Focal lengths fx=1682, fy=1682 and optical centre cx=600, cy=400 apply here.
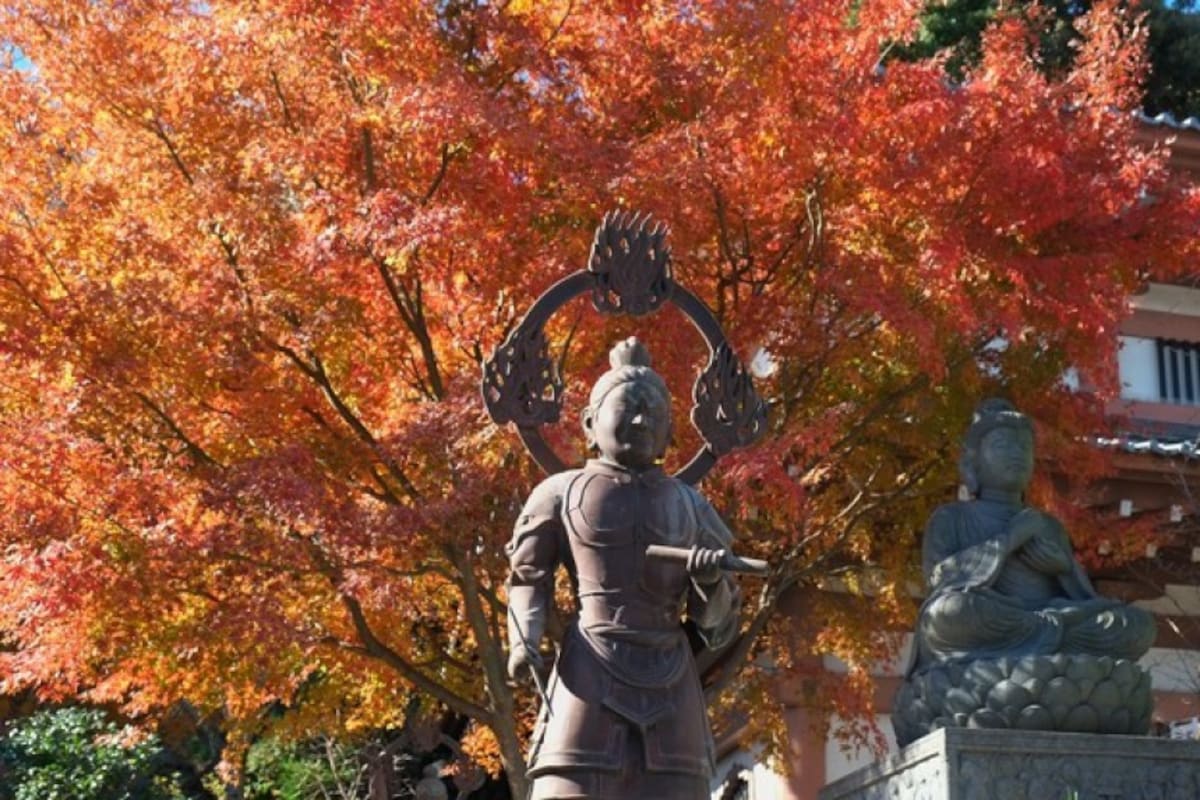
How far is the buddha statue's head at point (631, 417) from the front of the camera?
5465 mm

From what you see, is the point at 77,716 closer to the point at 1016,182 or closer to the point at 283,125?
the point at 283,125

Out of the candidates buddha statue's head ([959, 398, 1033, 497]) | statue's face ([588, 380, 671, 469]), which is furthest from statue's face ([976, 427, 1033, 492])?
statue's face ([588, 380, 671, 469])

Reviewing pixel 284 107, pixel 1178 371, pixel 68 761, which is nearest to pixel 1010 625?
pixel 284 107

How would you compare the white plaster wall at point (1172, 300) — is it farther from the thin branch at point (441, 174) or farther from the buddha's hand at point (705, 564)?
the buddha's hand at point (705, 564)

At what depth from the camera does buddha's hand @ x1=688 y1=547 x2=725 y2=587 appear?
5012 millimetres

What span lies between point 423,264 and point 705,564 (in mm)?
4779

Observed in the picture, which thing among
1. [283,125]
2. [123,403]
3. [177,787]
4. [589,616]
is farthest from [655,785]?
[177,787]

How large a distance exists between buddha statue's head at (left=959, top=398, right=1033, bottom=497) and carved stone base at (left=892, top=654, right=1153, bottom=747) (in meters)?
1.22

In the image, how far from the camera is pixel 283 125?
9.93 meters

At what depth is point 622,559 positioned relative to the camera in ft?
17.4

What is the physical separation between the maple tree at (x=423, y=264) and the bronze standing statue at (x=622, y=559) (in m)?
3.07

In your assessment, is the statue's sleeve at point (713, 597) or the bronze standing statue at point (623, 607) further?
the statue's sleeve at point (713, 597)

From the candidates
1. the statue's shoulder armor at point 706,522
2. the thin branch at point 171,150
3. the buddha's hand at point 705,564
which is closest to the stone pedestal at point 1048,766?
the statue's shoulder armor at point 706,522

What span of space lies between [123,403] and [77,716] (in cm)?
646
